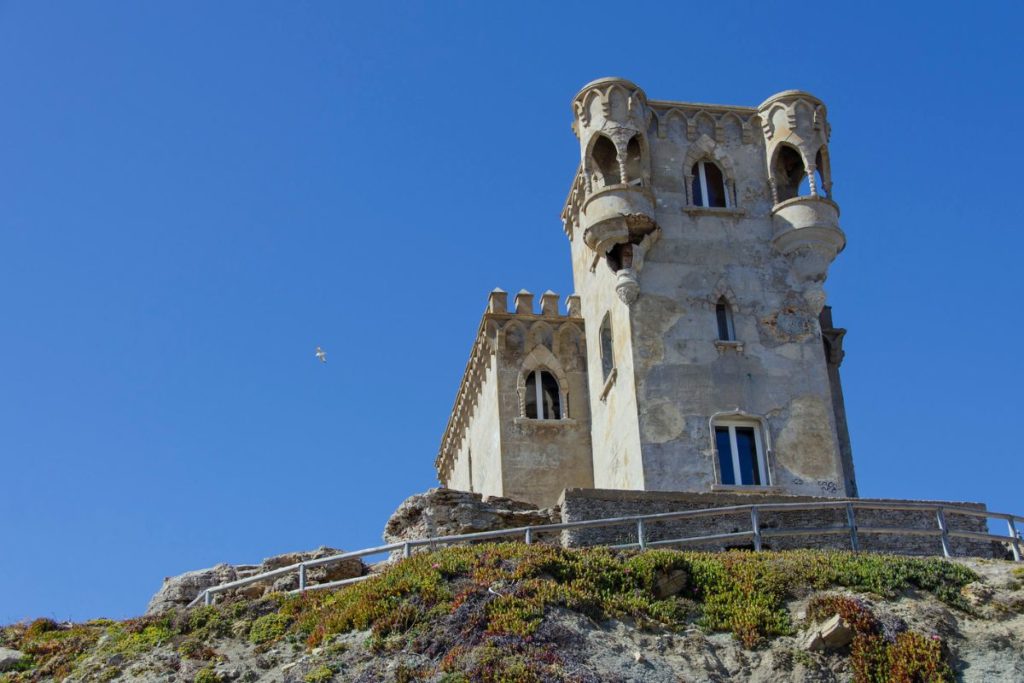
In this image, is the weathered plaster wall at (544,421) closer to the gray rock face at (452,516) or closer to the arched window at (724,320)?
the arched window at (724,320)

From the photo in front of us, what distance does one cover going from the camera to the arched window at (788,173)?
4173cm

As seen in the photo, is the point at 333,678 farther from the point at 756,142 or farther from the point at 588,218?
the point at 756,142

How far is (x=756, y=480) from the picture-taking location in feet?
123

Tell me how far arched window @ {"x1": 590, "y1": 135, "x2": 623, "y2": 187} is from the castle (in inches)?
1.7

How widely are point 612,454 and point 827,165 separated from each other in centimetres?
1000

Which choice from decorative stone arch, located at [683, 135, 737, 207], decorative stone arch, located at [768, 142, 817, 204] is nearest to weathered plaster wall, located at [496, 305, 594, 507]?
decorative stone arch, located at [683, 135, 737, 207]

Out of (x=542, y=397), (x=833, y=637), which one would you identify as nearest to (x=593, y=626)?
(x=833, y=637)

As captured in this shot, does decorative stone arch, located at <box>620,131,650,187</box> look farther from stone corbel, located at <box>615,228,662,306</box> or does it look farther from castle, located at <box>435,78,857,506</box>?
stone corbel, located at <box>615,228,662,306</box>

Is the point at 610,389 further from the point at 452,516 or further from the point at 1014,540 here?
the point at 1014,540

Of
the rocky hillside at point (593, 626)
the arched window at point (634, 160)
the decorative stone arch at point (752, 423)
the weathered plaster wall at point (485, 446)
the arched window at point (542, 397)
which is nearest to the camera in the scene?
the rocky hillside at point (593, 626)

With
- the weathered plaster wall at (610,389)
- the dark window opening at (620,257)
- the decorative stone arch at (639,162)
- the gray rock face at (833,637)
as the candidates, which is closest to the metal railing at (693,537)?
the gray rock face at (833,637)

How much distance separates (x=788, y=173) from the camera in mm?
42438

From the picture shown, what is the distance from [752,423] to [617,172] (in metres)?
8.06

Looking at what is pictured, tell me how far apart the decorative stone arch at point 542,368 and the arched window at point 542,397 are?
16 cm
